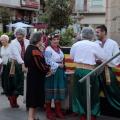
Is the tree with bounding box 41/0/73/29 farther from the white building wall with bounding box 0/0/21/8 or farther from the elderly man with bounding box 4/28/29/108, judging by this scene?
the elderly man with bounding box 4/28/29/108

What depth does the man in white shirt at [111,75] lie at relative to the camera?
616cm

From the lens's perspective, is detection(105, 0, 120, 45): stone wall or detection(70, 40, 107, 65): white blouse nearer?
detection(70, 40, 107, 65): white blouse

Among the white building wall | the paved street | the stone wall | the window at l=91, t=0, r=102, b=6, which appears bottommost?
the paved street

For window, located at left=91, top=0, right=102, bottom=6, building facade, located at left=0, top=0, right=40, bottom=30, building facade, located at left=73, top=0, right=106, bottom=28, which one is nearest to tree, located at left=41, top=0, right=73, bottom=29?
building facade, located at left=0, top=0, right=40, bottom=30

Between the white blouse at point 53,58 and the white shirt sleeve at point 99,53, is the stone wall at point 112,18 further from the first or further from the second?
the white shirt sleeve at point 99,53

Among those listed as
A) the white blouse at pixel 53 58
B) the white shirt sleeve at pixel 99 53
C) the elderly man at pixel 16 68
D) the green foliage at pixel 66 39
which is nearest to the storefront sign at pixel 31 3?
the green foliage at pixel 66 39

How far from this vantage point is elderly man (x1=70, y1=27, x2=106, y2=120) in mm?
5887

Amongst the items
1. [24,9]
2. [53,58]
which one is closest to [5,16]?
[24,9]

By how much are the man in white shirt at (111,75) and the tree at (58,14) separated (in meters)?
21.1

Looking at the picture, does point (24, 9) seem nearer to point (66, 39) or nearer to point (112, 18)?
point (66, 39)

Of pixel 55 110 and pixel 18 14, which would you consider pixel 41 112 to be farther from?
pixel 18 14

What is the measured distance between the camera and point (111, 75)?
6180mm

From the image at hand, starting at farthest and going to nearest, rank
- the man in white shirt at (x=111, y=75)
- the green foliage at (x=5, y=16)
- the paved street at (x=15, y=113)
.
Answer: the green foliage at (x=5, y=16), the paved street at (x=15, y=113), the man in white shirt at (x=111, y=75)

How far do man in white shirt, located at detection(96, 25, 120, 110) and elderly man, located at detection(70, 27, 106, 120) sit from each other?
0.24 m
